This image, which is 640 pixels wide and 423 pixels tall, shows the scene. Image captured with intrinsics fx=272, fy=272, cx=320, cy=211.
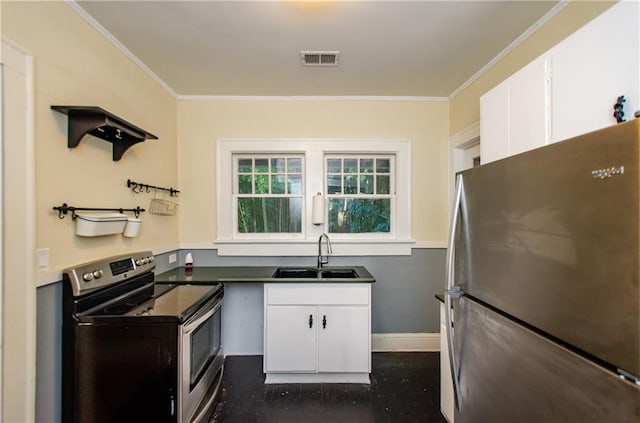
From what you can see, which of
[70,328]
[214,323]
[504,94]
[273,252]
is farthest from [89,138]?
[504,94]

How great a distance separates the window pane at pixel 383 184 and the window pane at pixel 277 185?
1008 millimetres

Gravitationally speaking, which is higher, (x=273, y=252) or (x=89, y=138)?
(x=89, y=138)

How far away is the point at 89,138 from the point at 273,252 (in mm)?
1687

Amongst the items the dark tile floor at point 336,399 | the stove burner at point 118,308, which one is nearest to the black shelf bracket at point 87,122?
the stove burner at point 118,308

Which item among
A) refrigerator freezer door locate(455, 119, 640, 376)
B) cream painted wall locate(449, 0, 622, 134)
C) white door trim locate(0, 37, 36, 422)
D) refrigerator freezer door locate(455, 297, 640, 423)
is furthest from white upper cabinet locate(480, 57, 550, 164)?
white door trim locate(0, 37, 36, 422)

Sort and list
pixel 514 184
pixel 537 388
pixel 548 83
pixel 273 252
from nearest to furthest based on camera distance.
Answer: pixel 537 388
pixel 514 184
pixel 548 83
pixel 273 252

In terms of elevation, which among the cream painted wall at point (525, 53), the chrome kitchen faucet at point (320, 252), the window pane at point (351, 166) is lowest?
the chrome kitchen faucet at point (320, 252)

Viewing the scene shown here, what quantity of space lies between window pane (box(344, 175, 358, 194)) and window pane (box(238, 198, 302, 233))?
0.55 meters

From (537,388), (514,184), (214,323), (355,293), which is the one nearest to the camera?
(537,388)

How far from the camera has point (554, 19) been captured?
5.17ft

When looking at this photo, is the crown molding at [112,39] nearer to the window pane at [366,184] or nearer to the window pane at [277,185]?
the window pane at [277,185]

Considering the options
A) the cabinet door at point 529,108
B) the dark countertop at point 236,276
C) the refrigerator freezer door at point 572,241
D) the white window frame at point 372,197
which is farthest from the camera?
the white window frame at point 372,197

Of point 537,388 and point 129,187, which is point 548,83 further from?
point 129,187

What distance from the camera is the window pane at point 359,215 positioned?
113 inches
